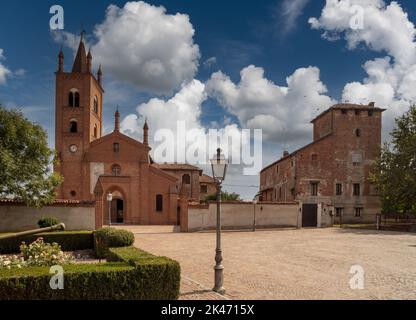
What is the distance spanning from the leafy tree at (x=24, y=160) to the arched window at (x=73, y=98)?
18539mm

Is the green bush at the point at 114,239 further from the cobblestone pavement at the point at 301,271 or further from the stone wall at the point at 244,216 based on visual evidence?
the stone wall at the point at 244,216

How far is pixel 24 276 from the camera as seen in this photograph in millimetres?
7156

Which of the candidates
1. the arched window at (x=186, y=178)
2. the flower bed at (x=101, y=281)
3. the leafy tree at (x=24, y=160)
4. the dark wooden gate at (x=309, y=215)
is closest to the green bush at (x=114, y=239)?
the flower bed at (x=101, y=281)

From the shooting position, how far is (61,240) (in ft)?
63.0

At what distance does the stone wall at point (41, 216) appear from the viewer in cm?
2581

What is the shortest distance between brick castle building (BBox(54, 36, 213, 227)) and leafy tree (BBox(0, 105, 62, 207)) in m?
14.8

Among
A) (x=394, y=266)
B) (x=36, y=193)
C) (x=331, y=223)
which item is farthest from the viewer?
(x=331, y=223)

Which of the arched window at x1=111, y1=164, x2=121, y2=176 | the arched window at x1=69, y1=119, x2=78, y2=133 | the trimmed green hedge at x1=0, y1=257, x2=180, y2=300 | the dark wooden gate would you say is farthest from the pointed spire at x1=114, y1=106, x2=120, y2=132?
the trimmed green hedge at x1=0, y1=257, x2=180, y2=300

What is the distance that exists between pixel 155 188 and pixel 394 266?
3084 cm

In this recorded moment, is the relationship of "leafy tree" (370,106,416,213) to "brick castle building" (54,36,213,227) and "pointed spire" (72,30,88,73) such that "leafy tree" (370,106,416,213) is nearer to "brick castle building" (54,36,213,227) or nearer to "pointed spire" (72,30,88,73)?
"brick castle building" (54,36,213,227)

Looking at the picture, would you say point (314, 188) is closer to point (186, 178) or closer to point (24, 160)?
point (186, 178)
